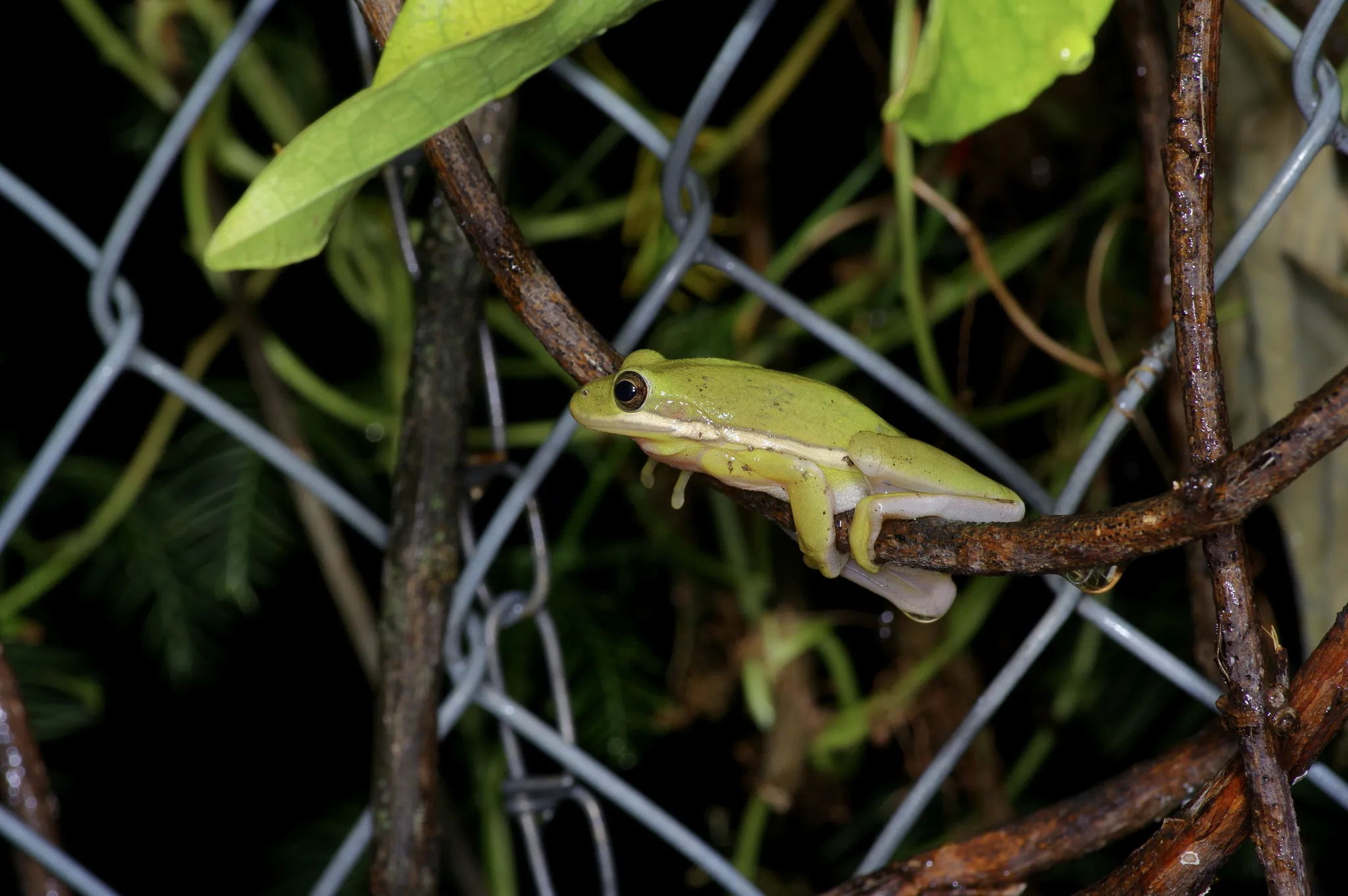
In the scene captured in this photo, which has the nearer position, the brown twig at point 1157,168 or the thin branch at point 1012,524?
the thin branch at point 1012,524

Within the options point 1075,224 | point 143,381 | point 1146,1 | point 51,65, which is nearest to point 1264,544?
point 1075,224

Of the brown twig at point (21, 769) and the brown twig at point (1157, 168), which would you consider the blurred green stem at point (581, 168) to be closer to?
the brown twig at point (1157, 168)

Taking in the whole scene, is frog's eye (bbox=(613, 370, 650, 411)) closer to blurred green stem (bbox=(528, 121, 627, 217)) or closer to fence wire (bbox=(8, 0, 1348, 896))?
fence wire (bbox=(8, 0, 1348, 896))

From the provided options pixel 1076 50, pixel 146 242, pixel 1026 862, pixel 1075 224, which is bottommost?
pixel 1026 862

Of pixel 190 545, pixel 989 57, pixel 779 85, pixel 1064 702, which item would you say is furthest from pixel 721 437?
pixel 190 545

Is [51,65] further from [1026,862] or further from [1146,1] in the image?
[1026,862]

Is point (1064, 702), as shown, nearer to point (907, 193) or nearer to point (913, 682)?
point (913, 682)

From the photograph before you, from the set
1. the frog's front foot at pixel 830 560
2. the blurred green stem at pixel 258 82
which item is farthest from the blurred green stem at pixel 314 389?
the frog's front foot at pixel 830 560
